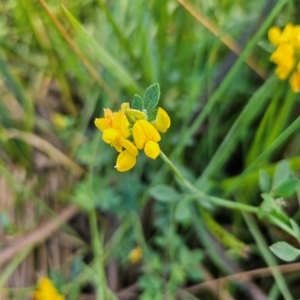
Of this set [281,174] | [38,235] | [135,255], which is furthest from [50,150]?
[281,174]

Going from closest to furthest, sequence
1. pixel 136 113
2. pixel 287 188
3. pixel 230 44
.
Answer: pixel 136 113 < pixel 287 188 < pixel 230 44

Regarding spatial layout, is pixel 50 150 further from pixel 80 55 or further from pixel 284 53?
pixel 284 53

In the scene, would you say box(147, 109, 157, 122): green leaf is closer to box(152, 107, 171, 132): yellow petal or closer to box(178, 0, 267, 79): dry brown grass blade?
box(152, 107, 171, 132): yellow petal

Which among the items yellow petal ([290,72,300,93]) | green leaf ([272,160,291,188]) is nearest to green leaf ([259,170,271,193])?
green leaf ([272,160,291,188])

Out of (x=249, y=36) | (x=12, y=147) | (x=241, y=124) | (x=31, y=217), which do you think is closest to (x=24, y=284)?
(x=31, y=217)

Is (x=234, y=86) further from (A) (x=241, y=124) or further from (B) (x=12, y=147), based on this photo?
(B) (x=12, y=147)

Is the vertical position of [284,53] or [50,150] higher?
[50,150]
